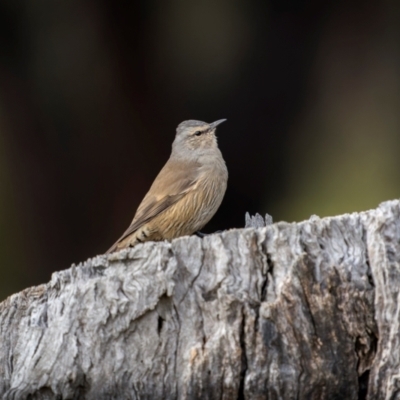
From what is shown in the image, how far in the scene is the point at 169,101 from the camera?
6.80 m

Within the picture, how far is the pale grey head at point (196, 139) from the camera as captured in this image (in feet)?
18.5

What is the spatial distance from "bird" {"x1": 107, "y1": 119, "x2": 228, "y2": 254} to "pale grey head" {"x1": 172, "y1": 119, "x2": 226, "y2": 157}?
0.53ft

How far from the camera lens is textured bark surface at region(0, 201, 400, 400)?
97.6 inches

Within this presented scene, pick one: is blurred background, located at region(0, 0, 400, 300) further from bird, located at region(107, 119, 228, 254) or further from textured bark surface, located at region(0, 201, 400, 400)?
textured bark surface, located at region(0, 201, 400, 400)

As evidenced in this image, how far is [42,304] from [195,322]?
0.55 m

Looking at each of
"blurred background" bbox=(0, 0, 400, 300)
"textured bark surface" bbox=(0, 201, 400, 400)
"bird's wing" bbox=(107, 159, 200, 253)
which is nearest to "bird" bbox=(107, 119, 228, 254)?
"bird's wing" bbox=(107, 159, 200, 253)

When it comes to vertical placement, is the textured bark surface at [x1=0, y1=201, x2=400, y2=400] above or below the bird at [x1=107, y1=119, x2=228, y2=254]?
below

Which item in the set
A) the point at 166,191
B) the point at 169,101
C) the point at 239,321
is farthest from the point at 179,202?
the point at 239,321

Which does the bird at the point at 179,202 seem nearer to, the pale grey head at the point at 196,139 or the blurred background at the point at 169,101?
the pale grey head at the point at 196,139

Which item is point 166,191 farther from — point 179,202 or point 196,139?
point 196,139

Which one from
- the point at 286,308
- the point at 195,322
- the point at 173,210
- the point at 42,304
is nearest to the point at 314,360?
the point at 286,308

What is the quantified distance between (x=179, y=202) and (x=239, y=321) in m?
2.65

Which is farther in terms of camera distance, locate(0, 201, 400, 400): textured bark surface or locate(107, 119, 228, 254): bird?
locate(107, 119, 228, 254): bird

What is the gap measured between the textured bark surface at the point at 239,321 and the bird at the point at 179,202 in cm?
225
